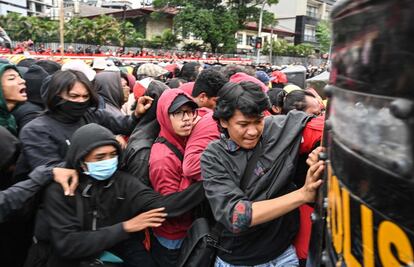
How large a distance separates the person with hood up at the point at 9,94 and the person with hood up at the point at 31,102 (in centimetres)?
12

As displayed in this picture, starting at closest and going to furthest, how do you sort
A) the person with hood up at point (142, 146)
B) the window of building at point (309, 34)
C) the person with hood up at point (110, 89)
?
the person with hood up at point (142, 146)
the person with hood up at point (110, 89)
the window of building at point (309, 34)

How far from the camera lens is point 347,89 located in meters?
0.83

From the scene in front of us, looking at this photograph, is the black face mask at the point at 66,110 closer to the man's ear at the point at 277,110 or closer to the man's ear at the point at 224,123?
the man's ear at the point at 224,123

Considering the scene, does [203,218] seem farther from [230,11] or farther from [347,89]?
[230,11]

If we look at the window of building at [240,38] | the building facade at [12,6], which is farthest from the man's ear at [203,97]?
the building facade at [12,6]

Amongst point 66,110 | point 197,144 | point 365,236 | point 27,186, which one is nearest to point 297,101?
point 197,144

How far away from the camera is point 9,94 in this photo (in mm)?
2752

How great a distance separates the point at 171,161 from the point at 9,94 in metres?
1.45

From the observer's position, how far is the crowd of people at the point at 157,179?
162 cm

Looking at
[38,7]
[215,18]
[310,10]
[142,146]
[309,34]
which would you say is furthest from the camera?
[38,7]

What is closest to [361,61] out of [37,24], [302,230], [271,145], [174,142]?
[271,145]

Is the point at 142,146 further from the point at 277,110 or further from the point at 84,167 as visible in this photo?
the point at 277,110

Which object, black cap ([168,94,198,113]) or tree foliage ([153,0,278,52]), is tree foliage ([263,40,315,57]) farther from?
black cap ([168,94,198,113])

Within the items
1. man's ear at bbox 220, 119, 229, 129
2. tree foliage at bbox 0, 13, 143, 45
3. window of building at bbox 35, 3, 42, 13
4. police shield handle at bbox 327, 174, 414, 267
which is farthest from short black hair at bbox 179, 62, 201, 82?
window of building at bbox 35, 3, 42, 13
